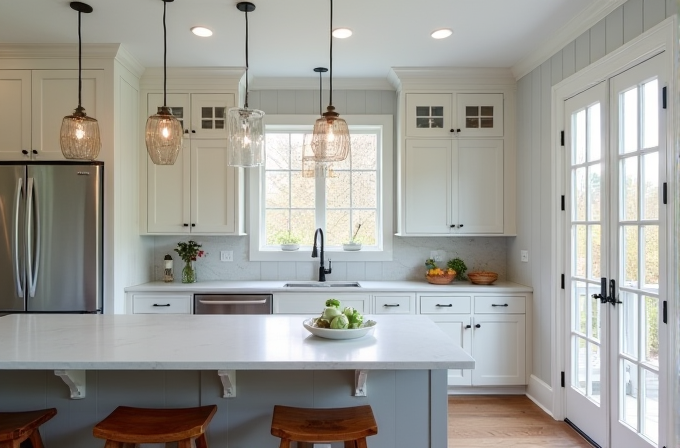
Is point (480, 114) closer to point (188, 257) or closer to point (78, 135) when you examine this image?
point (188, 257)

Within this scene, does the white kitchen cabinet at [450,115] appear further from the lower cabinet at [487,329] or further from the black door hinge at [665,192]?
the black door hinge at [665,192]

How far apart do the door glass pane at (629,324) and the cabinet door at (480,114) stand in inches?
71.4

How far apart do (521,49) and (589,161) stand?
1.09 metres

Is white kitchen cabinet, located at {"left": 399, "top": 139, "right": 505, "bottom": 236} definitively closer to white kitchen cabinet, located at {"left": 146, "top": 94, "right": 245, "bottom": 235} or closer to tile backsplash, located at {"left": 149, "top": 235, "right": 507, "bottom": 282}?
tile backsplash, located at {"left": 149, "top": 235, "right": 507, "bottom": 282}

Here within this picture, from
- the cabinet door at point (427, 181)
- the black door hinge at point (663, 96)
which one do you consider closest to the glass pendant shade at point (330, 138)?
the black door hinge at point (663, 96)

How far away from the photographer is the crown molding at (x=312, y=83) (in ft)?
13.2

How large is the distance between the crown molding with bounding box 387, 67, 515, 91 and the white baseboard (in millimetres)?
2465

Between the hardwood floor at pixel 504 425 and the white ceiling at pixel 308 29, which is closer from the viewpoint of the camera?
A: the white ceiling at pixel 308 29

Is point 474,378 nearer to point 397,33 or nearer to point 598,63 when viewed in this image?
point 598,63

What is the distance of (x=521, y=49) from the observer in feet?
11.0

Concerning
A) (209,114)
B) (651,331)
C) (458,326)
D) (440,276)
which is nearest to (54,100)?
(209,114)

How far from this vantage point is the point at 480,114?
382cm

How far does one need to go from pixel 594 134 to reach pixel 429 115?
1.38 meters

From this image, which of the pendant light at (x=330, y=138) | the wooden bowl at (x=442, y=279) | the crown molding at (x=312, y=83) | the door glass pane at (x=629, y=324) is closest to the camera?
the pendant light at (x=330, y=138)
